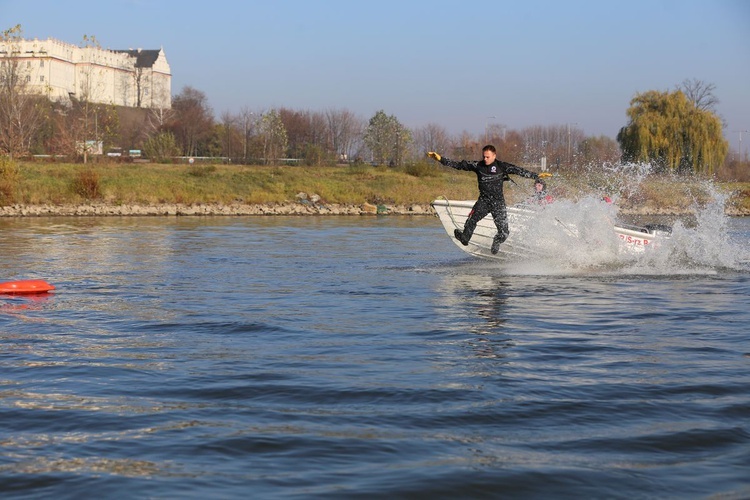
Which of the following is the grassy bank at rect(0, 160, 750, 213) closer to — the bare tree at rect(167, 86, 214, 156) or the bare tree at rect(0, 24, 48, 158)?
the bare tree at rect(0, 24, 48, 158)

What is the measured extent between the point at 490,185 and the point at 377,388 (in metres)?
9.63

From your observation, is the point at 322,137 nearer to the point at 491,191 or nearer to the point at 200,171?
the point at 200,171

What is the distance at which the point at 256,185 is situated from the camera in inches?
2168

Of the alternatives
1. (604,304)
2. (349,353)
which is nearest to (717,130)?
(604,304)

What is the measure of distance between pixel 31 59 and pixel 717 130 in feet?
368

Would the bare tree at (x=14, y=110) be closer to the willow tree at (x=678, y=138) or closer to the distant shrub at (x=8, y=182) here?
the distant shrub at (x=8, y=182)

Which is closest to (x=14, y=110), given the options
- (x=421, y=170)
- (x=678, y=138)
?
(x=421, y=170)

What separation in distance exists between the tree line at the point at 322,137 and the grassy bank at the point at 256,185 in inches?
128

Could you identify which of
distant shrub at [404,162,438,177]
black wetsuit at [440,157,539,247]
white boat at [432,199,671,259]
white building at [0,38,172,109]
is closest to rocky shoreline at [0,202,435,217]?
distant shrub at [404,162,438,177]

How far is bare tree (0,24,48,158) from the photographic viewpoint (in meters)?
60.5

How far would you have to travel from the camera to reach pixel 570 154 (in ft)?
307

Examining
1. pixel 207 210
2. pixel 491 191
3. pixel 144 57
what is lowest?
pixel 207 210

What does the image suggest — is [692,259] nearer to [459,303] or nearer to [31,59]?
[459,303]

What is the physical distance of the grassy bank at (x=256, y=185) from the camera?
47.7 metres
